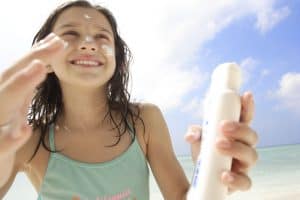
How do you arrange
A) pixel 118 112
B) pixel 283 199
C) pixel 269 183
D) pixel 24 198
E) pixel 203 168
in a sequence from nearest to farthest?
pixel 203 168 → pixel 118 112 → pixel 283 199 → pixel 24 198 → pixel 269 183

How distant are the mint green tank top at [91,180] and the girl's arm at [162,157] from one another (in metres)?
0.07

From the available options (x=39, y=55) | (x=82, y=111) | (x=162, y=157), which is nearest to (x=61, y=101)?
(x=82, y=111)

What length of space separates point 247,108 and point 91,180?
2.11 ft

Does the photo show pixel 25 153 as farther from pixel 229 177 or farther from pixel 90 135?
pixel 229 177

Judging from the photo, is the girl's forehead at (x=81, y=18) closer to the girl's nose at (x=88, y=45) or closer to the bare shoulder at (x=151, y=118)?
the girl's nose at (x=88, y=45)

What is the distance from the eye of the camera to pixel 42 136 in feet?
3.76

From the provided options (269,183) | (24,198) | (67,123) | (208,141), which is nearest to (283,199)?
(269,183)

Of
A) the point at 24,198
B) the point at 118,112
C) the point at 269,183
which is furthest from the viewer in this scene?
the point at 269,183

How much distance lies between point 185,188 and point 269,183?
15.0 feet

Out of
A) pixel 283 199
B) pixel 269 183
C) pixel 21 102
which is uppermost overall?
pixel 21 102

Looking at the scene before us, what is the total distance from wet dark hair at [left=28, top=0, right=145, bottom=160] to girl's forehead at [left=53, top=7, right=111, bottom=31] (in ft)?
0.11

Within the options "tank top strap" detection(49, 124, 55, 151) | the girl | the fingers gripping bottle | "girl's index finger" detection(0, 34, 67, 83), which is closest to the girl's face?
the girl

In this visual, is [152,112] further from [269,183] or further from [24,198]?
[269,183]

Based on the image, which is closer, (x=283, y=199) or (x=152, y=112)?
(x=152, y=112)
